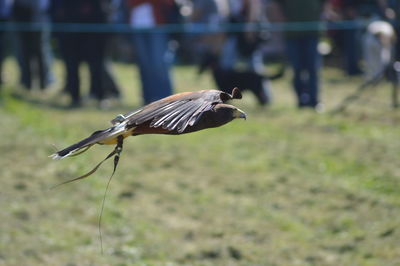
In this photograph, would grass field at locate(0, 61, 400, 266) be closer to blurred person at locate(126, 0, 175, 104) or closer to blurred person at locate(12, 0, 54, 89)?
blurred person at locate(126, 0, 175, 104)

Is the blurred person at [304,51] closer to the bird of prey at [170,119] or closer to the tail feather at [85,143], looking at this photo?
the bird of prey at [170,119]

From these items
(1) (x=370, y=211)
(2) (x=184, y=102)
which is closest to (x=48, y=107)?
(1) (x=370, y=211)

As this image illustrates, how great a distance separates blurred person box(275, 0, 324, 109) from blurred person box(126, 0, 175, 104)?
149cm

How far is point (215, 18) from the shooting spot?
1171cm

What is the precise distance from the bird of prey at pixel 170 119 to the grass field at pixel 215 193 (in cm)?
283

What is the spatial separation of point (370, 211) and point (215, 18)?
4767 mm

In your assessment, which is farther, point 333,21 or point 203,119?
point 333,21

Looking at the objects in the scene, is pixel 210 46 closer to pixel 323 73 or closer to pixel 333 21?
pixel 333 21

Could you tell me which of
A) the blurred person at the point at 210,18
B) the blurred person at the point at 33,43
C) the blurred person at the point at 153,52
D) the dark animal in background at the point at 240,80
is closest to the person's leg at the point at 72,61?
the blurred person at the point at 33,43

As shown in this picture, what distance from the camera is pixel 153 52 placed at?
37.3ft

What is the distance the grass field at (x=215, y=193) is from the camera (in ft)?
22.5

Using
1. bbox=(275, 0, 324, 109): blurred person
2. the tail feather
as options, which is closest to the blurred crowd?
bbox=(275, 0, 324, 109): blurred person

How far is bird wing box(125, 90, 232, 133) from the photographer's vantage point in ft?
12.2

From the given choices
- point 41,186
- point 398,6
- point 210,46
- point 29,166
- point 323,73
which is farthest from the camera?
point 323,73
